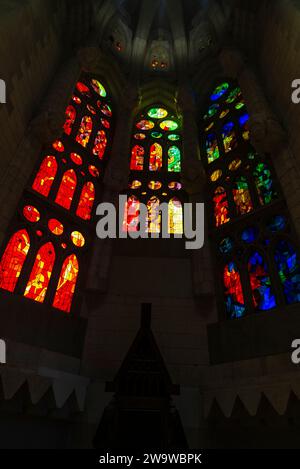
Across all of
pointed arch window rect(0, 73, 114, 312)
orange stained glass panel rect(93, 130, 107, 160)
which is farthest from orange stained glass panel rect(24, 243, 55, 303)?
orange stained glass panel rect(93, 130, 107, 160)

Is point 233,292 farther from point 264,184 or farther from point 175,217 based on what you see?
point 264,184

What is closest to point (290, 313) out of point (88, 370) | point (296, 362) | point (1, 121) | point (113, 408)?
point (296, 362)

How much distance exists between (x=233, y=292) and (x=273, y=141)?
3894mm

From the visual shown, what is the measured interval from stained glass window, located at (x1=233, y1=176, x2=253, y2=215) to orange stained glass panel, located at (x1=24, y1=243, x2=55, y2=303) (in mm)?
5061

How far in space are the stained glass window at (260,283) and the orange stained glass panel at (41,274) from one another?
4.66 metres

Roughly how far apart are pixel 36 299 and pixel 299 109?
7553 millimetres

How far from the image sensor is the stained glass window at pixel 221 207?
→ 8.19 m

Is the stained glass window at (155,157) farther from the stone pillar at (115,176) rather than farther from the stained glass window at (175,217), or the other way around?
the stained glass window at (175,217)

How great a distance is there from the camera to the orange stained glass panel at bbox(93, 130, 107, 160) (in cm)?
996

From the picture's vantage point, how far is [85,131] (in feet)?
32.8

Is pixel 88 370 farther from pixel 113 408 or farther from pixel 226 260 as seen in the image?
pixel 226 260

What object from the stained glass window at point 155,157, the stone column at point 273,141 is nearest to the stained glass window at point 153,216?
the stained glass window at point 155,157

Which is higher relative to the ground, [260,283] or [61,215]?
[61,215]

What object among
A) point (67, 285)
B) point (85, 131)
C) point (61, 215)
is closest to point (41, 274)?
point (67, 285)
